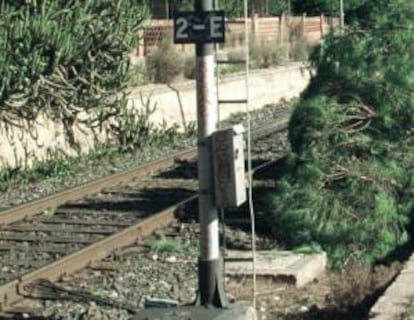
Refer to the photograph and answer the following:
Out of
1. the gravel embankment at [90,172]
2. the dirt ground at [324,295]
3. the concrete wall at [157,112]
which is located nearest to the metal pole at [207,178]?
the dirt ground at [324,295]

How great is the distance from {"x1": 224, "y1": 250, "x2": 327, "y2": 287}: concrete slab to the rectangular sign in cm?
326

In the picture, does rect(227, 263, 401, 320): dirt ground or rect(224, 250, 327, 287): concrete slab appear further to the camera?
rect(224, 250, 327, 287): concrete slab

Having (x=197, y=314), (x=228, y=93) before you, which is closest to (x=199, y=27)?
(x=197, y=314)

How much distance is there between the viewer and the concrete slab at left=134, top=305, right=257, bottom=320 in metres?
6.96

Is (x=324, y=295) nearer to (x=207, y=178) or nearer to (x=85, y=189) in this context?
(x=207, y=178)

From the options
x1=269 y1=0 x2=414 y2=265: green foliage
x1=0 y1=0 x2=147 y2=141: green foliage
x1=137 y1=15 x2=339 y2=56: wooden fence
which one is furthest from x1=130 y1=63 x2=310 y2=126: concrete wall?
x1=269 y1=0 x2=414 y2=265: green foliage

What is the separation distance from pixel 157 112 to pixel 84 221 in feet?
36.4

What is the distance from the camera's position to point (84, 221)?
13.6 meters

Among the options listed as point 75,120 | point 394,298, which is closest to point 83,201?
point 75,120

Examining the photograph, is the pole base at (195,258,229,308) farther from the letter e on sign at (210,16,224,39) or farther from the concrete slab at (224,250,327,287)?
the concrete slab at (224,250,327,287)

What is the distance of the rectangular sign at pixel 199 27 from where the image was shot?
281 inches

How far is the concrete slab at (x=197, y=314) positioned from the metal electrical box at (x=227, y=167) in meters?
0.67

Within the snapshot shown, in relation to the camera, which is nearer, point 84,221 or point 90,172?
point 84,221

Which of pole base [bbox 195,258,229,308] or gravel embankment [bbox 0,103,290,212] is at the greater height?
pole base [bbox 195,258,229,308]
